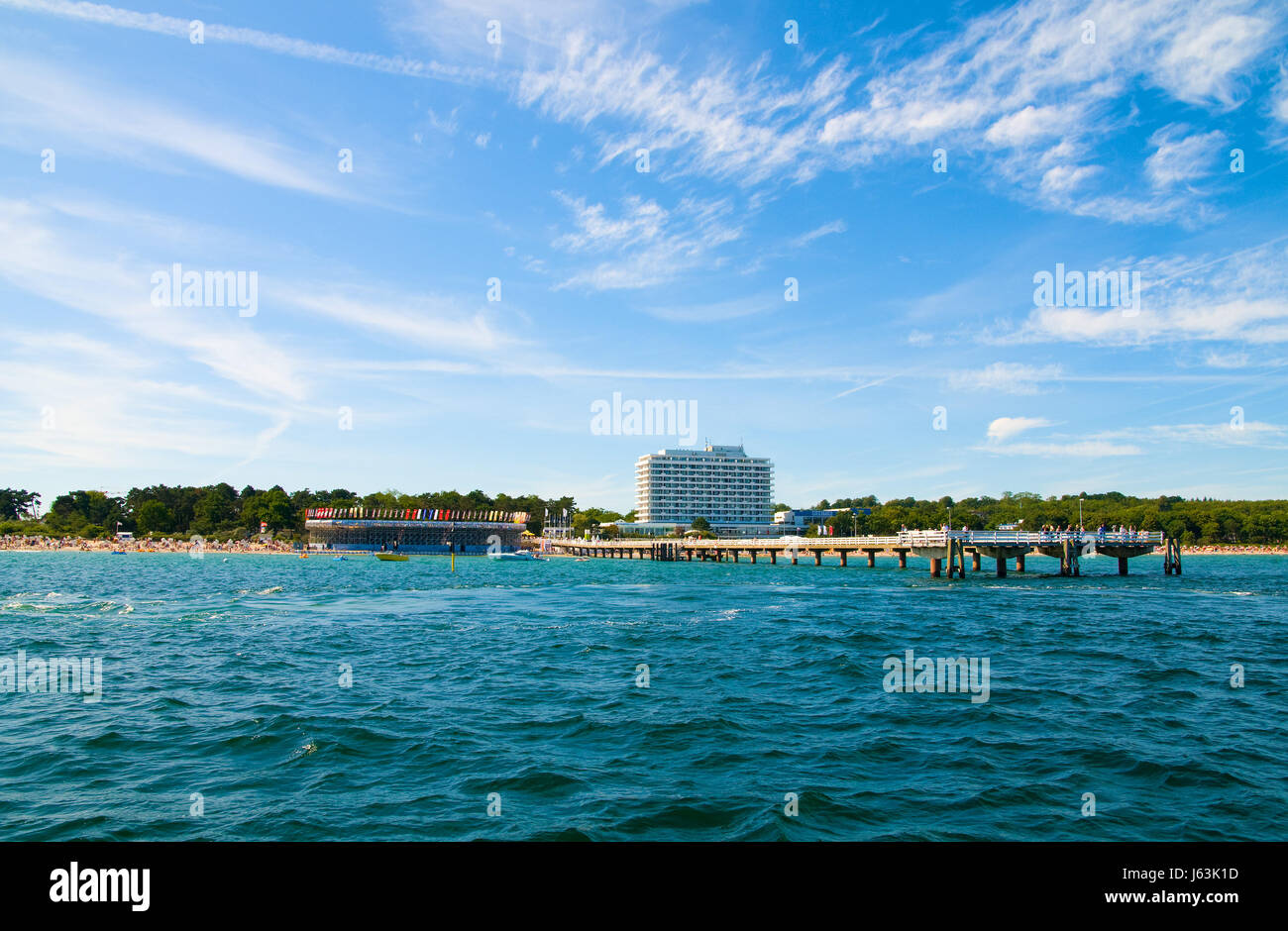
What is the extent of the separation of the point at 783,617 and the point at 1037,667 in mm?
19696

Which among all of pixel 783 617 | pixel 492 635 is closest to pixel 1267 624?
pixel 783 617

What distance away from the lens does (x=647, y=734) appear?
1933 cm

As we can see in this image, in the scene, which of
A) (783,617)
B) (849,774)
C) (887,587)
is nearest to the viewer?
(849,774)

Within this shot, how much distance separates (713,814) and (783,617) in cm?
3424

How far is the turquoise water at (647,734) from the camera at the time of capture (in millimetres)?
13570

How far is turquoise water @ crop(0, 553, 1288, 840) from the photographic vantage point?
13570 millimetres
